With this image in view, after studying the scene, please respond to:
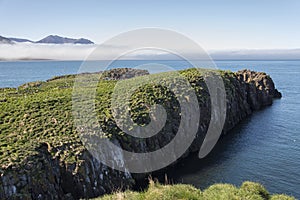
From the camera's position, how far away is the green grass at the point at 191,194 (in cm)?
1736

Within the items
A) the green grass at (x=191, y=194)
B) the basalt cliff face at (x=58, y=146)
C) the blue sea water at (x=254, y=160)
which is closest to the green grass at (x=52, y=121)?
the basalt cliff face at (x=58, y=146)

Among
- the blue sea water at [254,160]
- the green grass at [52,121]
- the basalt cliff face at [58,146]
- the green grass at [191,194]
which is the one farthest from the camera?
the blue sea water at [254,160]

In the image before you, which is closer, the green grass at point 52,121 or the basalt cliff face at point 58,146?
the basalt cliff face at point 58,146

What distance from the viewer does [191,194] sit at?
18.3 meters

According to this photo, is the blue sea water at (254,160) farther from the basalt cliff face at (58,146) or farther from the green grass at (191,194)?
the green grass at (191,194)

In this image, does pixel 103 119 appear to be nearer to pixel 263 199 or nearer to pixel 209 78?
pixel 263 199

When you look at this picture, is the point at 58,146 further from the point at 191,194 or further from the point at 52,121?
the point at 191,194

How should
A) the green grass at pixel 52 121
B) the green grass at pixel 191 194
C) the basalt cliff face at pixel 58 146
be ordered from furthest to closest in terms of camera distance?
the green grass at pixel 52 121 → the basalt cliff face at pixel 58 146 → the green grass at pixel 191 194

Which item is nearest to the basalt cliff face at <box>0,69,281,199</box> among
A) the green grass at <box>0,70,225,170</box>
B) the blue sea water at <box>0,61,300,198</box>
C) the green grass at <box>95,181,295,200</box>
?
the green grass at <box>0,70,225,170</box>

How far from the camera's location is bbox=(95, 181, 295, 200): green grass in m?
17.4

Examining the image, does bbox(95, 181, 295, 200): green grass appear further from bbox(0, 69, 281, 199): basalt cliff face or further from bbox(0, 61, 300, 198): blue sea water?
bbox(0, 61, 300, 198): blue sea water

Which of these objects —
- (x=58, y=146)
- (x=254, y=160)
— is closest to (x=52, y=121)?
(x=58, y=146)

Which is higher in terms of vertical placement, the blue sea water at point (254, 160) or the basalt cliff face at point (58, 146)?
the basalt cliff face at point (58, 146)

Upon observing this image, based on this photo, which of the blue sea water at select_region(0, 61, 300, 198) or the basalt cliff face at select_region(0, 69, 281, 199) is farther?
the blue sea water at select_region(0, 61, 300, 198)
